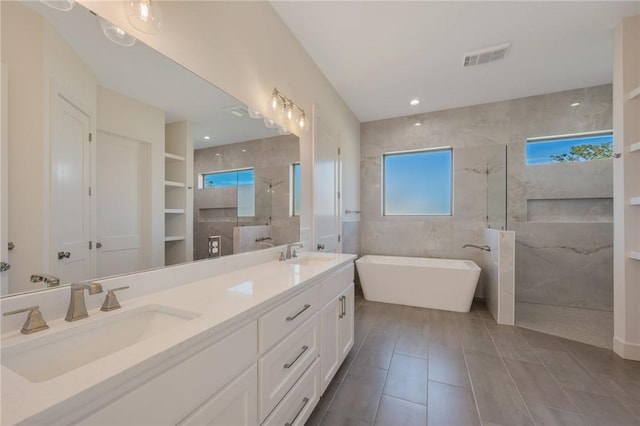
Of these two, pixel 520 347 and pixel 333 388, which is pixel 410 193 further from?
pixel 333 388

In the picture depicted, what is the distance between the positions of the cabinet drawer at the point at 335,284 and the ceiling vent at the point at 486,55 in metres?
2.50

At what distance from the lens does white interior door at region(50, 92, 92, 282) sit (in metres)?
0.83

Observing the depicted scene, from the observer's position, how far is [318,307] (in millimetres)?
1498

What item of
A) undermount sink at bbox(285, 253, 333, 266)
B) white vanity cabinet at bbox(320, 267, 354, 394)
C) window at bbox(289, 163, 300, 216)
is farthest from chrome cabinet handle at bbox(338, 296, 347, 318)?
window at bbox(289, 163, 300, 216)

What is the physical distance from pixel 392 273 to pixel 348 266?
161cm

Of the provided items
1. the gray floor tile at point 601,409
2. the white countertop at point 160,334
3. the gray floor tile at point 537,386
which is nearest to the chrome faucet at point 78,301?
the white countertop at point 160,334

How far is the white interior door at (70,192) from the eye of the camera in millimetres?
826

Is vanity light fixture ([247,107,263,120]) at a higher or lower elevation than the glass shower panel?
higher

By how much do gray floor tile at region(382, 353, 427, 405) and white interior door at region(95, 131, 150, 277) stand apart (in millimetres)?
1734

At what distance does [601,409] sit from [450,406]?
90 cm

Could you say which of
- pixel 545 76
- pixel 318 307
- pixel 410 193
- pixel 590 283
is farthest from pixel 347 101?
pixel 590 283

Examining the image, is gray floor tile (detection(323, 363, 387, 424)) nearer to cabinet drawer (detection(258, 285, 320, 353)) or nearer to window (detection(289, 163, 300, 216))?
cabinet drawer (detection(258, 285, 320, 353))

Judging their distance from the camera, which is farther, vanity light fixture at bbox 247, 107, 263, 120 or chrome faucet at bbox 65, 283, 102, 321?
vanity light fixture at bbox 247, 107, 263, 120

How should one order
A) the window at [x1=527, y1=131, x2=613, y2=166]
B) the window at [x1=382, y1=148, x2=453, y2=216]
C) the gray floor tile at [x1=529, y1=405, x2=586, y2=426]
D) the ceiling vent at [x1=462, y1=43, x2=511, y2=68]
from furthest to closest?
the window at [x1=382, y1=148, x2=453, y2=216]
the window at [x1=527, y1=131, x2=613, y2=166]
the ceiling vent at [x1=462, y1=43, x2=511, y2=68]
the gray floor tile at [x1=529, y1=405, x2=586, y2=426]
